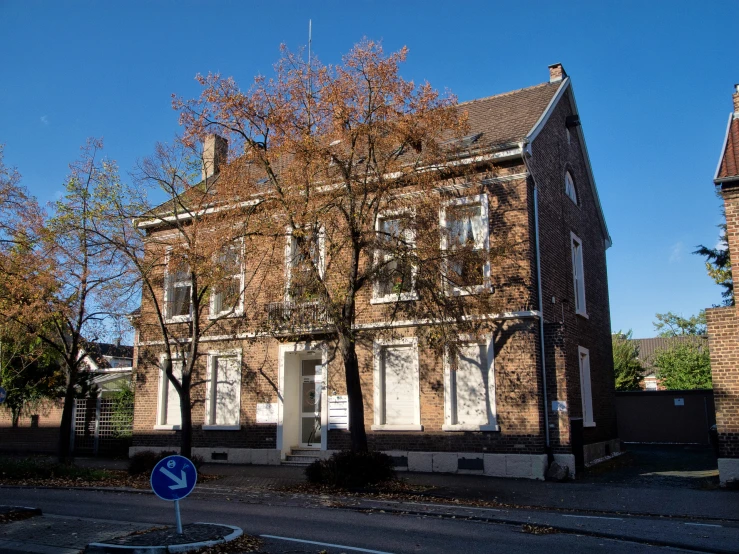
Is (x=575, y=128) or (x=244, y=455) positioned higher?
(x=575, y=128)

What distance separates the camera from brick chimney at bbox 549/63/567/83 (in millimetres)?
21812

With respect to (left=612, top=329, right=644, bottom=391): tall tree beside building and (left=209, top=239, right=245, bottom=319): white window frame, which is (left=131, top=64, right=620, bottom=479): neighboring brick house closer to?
Answer: (left=209, top=239, right=245, bottom=319): white window frame

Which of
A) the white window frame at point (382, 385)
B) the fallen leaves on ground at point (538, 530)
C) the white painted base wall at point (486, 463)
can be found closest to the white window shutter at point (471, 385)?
the white painted base wall at point (486, 463)

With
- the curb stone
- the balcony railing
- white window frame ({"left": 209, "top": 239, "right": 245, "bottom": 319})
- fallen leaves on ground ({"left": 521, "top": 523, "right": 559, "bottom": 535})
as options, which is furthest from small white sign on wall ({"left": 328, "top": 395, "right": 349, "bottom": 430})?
the curb stone

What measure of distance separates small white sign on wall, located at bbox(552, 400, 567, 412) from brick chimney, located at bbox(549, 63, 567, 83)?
34.7 ft

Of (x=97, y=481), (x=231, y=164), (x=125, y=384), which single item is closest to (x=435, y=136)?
(x=231, y=164)

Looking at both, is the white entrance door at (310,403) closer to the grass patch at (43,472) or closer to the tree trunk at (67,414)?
the grass patch at (43,472)

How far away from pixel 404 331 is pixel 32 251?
981 centimetres

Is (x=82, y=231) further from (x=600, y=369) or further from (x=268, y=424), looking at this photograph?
(x=600, y=369)

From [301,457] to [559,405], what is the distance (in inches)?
288

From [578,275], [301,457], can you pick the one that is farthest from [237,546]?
[578,275]

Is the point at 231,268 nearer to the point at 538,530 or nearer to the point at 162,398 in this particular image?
the point at 162,398

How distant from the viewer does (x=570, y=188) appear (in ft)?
71.4

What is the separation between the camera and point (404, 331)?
59.2ft
